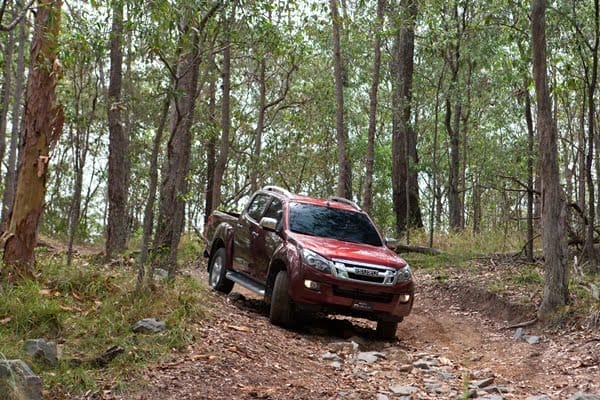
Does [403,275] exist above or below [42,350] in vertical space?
above

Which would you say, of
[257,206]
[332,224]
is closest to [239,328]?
[332,224]

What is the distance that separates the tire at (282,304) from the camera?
8562mm

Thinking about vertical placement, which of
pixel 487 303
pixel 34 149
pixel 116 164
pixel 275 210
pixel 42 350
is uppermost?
pixel 116 164

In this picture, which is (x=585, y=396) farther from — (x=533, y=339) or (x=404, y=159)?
(x=404, y=159)

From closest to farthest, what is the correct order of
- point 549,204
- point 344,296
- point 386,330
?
point 344,296, point 386,330, point 549,204

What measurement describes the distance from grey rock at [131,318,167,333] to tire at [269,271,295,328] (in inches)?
78.2

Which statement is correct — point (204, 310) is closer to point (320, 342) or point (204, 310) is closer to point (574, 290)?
point (320, 342)

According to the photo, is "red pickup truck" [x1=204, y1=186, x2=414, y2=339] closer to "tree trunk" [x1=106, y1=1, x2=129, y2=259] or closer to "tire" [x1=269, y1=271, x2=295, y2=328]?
"tire" [x1=269, y1=271, x2=295, y2=328]

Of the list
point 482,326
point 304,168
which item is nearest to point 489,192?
point 304,168

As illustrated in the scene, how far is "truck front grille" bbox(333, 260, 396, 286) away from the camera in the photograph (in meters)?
8.50

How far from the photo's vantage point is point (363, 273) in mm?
8578

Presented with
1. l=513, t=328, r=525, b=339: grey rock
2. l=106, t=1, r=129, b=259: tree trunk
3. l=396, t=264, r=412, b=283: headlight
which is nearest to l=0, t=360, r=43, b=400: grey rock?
A: l=396, t=264, r=412, b=283: headlight

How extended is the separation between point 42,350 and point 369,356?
369 centimetres

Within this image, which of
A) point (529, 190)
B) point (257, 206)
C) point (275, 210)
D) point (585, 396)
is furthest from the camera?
point (529, 190)
